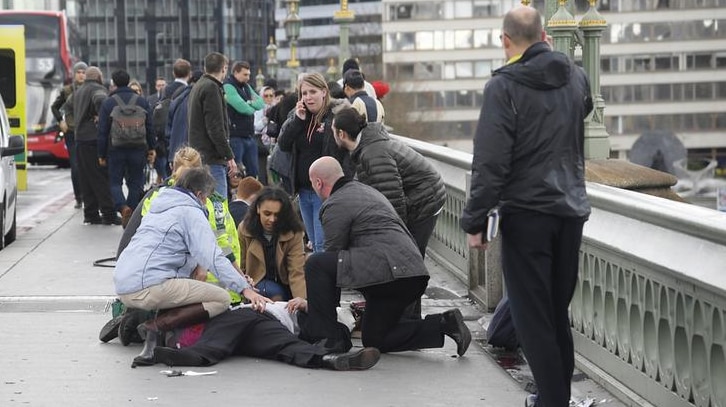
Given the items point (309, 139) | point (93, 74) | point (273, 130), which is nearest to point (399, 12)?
point (93, 74)

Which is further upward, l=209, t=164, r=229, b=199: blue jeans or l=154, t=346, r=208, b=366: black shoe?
l=209, t=164, r=229, b=199: blue jeans

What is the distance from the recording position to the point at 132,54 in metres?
171

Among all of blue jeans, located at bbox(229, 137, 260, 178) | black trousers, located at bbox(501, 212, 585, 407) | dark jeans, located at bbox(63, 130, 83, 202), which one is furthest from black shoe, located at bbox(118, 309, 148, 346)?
dark jeans, located at bbox(63, 130, 83, 202)

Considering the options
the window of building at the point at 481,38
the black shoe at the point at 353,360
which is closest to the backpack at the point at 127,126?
the black shoe at the point at 353,360

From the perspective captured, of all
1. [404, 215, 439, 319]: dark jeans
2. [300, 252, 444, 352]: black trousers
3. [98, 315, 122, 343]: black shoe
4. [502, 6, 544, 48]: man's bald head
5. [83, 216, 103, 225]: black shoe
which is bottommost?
[83, 216, 103, 225]: black shoe

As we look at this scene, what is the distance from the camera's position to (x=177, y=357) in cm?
908

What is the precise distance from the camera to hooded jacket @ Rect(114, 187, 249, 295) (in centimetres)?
932

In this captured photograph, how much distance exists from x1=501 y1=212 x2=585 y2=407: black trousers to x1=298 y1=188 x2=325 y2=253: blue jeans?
555 centimetres

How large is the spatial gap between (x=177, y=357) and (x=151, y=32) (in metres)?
164

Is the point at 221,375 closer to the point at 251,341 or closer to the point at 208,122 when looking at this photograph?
the point at 251,341

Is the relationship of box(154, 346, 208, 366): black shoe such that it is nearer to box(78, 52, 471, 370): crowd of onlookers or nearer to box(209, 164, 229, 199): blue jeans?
box(78, 52, 471, 370): crowd of onlookers

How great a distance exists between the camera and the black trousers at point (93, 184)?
19312mm

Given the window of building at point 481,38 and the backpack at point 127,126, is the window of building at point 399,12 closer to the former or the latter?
the window of building at point 481,38

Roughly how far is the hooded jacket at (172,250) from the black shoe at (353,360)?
684mm
